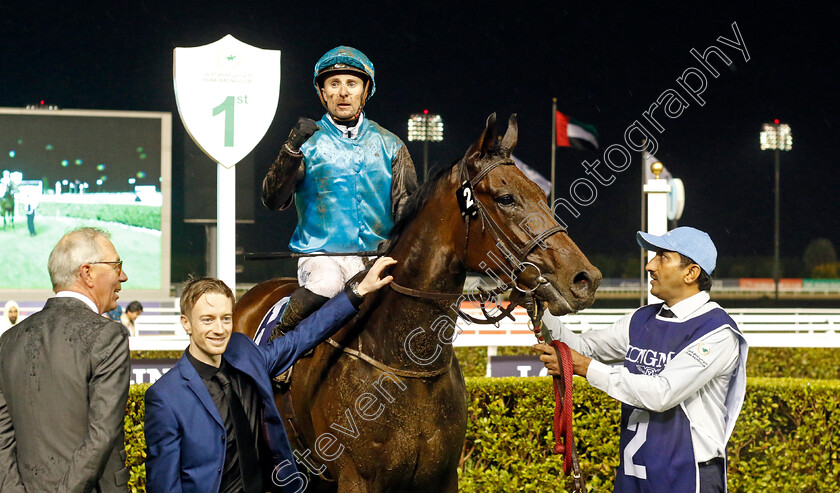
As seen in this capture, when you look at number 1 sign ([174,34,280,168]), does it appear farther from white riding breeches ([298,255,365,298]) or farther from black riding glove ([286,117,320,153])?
black riding glove ([286,117,320,153])

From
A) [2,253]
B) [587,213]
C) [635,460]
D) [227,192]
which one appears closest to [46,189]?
[2,253]

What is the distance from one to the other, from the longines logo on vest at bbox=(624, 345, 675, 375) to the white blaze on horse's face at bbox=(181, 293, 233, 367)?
1.46m

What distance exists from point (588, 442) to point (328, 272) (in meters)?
2.60

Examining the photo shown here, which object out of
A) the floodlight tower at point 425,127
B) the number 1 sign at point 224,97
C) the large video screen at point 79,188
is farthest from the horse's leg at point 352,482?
the floodlight tower at point 425,127

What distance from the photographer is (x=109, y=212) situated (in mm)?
17266

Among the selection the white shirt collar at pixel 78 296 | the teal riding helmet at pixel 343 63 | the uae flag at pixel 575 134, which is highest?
the uae flag at pixel 575 134

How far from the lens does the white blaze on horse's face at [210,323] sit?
245 centimetres

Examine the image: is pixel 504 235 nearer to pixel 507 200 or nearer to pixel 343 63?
pixel 507 200

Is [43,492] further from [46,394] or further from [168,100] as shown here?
[168,100]

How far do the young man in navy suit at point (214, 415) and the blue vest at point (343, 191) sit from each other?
2.54ft

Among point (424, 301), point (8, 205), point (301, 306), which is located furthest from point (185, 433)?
point (8, 205)

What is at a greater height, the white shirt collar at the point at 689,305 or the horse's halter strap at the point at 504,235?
the horse's halter strap at the point at 504,235

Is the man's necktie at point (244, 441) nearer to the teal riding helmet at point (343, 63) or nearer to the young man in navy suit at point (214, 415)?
the young man in navy suit at point (214, 415)

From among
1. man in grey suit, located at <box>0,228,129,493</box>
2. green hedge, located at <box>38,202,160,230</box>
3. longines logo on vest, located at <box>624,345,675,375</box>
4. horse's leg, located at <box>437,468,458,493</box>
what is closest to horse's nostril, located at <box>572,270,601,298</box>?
longines logo on vest, located at <box>624,345,675,375</box>
